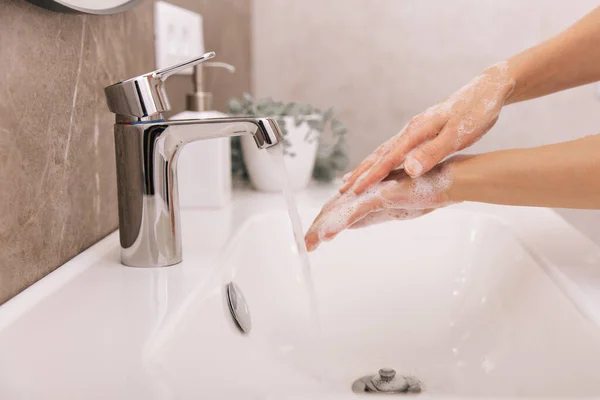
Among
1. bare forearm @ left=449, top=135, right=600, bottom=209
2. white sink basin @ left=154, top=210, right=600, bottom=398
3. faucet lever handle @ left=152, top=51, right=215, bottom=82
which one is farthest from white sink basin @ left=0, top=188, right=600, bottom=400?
faucet lever handle @ left=152, top=51, right=215, bottom=82

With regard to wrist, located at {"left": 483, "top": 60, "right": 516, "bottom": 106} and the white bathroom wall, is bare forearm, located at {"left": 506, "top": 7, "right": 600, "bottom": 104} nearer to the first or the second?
wrist, located at {"left": 483, "top": 60, "right": 516, "bottom": 106}

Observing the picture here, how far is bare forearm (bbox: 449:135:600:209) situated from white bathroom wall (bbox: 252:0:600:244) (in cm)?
97

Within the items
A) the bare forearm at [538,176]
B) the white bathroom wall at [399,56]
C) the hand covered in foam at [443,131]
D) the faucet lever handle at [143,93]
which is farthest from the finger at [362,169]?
the white bathroom wall at [399,56]

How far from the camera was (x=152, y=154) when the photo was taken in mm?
675

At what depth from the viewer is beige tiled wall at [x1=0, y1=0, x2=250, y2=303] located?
1.91 ft

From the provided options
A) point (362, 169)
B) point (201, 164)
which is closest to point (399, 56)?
point (201, 164)

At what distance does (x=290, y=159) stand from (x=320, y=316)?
39cm

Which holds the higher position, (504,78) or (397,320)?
(504,78)

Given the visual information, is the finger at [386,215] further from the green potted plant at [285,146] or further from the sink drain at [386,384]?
the green potted plant at [285,146]

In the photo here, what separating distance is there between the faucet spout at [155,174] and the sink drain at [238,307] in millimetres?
76

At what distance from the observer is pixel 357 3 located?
1593 millimetres

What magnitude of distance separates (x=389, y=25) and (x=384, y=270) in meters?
0.85

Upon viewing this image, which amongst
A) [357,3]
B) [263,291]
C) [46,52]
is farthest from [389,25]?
[46,52]

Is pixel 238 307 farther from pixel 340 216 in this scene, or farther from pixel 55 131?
pixel 55 131
